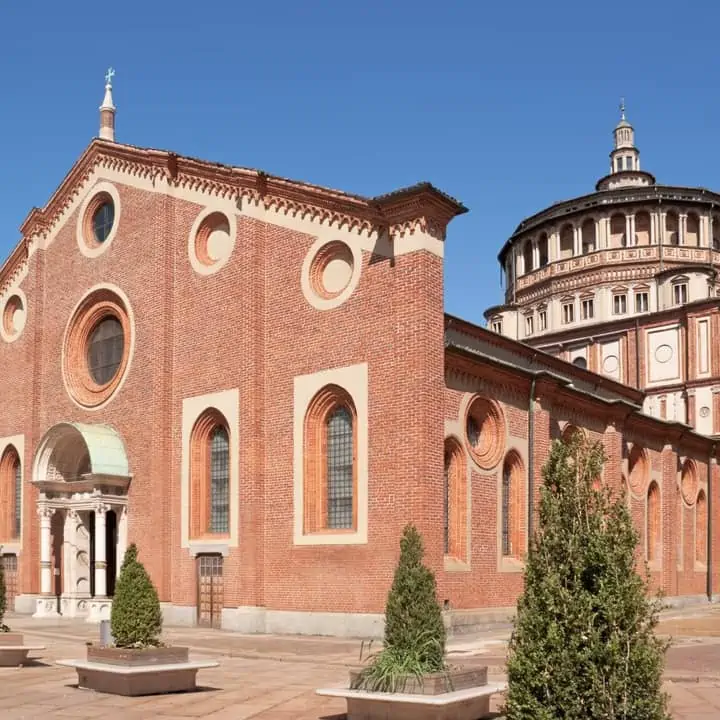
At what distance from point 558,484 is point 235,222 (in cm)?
1932

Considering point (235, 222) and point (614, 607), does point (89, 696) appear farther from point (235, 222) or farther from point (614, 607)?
point (235, 222)

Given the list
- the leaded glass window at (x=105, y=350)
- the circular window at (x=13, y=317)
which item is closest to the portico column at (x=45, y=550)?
the leaded glass window at (x=105, y=350)

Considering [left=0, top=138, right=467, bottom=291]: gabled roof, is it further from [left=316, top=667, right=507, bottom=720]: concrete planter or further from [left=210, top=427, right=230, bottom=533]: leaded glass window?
[left=316, top=667, right=507, bottom=720]: concrete planter

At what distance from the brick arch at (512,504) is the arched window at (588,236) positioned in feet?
97.7

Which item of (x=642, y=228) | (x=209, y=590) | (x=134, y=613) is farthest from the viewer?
(x=642, y=228)

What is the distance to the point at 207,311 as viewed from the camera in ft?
90.2

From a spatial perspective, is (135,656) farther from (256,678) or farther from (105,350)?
(105,350)

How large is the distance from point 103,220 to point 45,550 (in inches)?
402

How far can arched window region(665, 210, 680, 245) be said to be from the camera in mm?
53125

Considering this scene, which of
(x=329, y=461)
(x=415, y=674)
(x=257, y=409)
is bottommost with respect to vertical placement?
(x=415, y=674)

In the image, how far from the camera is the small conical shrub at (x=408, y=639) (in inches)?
442

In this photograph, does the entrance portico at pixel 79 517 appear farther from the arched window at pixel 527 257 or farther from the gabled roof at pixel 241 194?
the arched window at pixel 527 257

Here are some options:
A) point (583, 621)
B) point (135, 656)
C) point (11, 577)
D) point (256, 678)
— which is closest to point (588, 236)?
point (11, 577)

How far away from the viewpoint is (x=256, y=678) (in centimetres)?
1634
